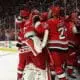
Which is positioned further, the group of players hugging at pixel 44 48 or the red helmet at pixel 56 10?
the red helmet at pixel 56 10

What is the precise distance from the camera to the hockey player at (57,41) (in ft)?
17.1

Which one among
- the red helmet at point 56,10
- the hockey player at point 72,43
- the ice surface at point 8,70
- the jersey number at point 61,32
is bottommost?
the ice surface at point 8,70

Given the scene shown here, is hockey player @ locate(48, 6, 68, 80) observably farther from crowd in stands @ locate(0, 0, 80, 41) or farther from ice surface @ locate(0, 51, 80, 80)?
crowd in stands @ locate(0, 0, 80, 41)

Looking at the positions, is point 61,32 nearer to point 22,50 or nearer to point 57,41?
point 57,41

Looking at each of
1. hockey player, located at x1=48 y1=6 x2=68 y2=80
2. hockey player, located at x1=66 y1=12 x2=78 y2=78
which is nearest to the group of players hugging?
hockey player, located at x1=48 y1=6 x2=68 y2=80

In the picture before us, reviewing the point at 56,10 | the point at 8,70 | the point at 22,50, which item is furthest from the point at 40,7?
the point at 56,10

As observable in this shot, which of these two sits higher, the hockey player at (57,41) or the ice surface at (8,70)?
the hockey player at (57,41)

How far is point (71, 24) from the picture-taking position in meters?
6.06

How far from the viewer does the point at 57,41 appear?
5.34m

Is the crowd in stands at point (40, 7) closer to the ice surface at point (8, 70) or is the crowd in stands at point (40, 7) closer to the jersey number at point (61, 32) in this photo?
the ice surface at point (8, 70)

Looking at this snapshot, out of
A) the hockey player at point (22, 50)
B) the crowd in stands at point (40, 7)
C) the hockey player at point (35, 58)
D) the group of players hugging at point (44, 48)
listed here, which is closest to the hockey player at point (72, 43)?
the group of players hugging at point (44, 48)

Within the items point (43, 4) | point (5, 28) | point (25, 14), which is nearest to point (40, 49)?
point (25, 14)

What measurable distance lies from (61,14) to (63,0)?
7493 millimetres

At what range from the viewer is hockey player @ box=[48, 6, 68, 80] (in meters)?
5.23
